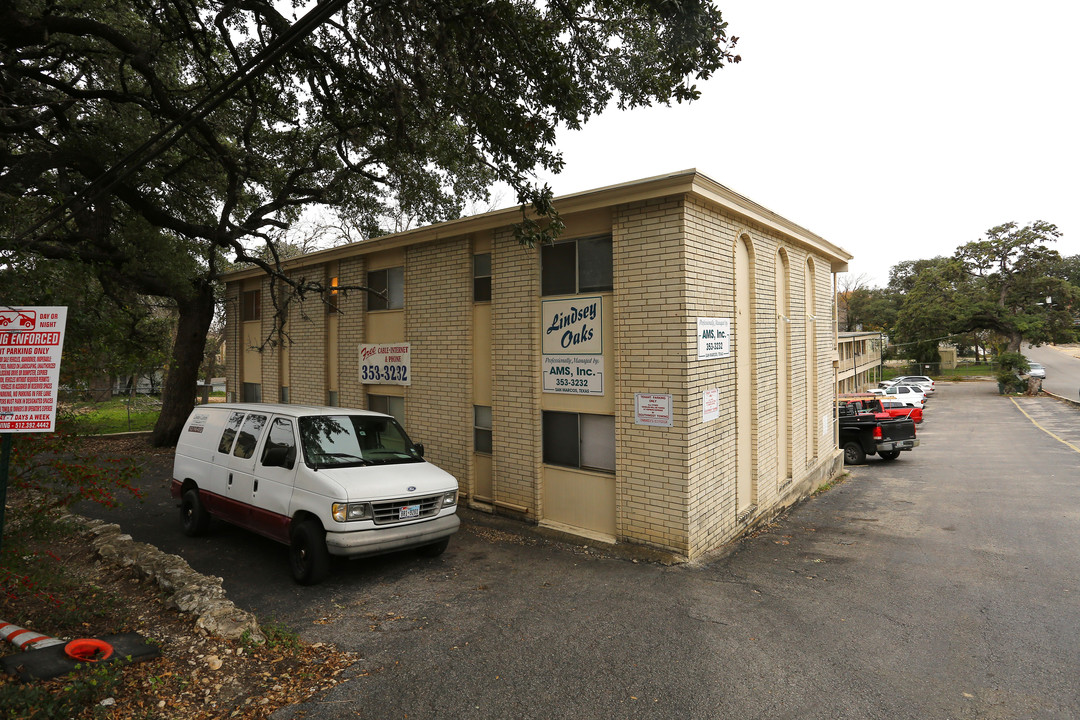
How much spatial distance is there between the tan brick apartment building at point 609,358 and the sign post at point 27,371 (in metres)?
5.96

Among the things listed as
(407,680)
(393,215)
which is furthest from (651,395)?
(393,215)

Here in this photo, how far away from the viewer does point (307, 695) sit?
4.23m

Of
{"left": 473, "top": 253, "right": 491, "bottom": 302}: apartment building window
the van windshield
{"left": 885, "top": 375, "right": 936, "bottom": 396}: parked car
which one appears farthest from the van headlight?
{"left": 885, "top": 375, "right": 936, "bottom": 396}: parked car

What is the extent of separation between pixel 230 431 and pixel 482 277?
475cm

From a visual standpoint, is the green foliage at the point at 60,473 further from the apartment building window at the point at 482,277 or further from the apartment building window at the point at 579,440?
the apartment building window at the point at 482,277

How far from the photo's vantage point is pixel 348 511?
6.27m

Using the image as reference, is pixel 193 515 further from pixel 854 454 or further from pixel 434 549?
pixel 854 454

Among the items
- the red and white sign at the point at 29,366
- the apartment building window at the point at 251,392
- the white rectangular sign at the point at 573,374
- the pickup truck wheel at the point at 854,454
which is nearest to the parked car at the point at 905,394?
the pickup truck wheel at the point at 854,454

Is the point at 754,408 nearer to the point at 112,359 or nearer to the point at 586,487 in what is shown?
the point at 586,487

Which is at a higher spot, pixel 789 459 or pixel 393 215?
pixel 393 215

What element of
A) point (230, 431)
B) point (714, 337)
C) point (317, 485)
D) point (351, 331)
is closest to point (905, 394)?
point (714, 337)

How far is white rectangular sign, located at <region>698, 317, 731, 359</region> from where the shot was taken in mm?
7840

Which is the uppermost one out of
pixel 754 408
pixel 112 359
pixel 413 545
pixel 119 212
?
pixel 119 212

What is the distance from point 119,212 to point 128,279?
9.98 ft
